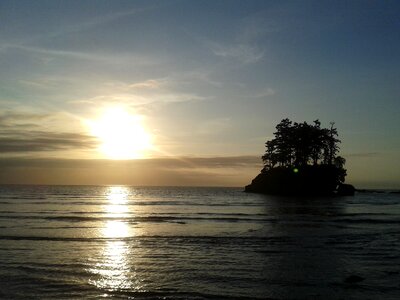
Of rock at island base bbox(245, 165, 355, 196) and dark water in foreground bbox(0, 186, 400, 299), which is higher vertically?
rock at island base bbox(245, 165, 355, 196)

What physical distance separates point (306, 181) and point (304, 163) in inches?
222

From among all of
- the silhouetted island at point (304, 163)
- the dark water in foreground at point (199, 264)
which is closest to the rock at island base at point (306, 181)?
the silhouetted island at point (304, 163)

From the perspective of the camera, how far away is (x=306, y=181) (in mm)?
99375

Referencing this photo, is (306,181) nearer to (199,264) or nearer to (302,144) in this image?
(302,144)

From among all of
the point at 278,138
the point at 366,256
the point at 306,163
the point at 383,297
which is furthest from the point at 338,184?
the point at 383,297

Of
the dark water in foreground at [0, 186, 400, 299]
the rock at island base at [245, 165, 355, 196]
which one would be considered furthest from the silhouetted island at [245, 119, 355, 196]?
the dark water in foreground at [0, 186, 400, 299]

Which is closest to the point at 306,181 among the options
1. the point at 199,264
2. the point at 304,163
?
the point at 304,163

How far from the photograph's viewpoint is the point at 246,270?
52.9ft

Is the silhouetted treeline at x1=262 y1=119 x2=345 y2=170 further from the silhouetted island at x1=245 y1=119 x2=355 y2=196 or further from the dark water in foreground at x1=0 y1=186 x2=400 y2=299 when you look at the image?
the dark water in foreground at x1=0 y1=186 x2=400 y2=299

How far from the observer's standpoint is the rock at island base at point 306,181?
99.6 metres

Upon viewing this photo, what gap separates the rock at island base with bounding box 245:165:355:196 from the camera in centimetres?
9962

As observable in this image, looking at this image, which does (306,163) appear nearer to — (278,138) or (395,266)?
(278,138)

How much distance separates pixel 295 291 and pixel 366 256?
8.04 meters

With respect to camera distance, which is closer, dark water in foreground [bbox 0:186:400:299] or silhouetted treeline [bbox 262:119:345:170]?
dark water in foreground [bbox 0:186:400:299]
